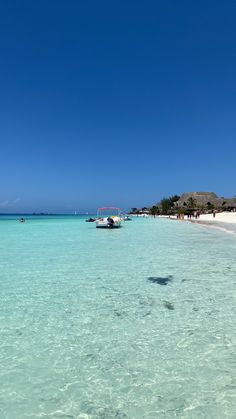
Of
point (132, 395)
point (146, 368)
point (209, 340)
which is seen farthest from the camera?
point (209, 340)

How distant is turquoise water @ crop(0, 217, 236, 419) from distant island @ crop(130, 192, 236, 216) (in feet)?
313

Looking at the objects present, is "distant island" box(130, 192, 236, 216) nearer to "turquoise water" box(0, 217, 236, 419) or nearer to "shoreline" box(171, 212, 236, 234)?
"shoreline" box(171, 212, 236, 234)

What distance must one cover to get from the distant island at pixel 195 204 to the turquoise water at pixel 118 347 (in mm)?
95445

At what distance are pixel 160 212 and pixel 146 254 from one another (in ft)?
391

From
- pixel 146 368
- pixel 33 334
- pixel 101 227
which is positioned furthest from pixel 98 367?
pixel 101 227

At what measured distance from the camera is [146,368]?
454 cm

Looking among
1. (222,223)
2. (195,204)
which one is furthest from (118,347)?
(195,204)

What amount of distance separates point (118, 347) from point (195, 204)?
115 metres

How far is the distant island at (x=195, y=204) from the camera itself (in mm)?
112075

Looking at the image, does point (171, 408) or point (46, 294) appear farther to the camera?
point (46, 294)

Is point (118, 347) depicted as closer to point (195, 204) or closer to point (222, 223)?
point (222, 223)

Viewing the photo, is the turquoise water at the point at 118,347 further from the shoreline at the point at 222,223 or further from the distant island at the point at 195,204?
the distant island at the point at 195,204

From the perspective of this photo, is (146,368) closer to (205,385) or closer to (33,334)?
(205,385)

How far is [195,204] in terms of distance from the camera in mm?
118000
